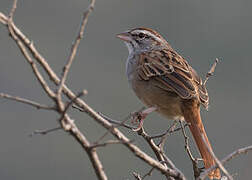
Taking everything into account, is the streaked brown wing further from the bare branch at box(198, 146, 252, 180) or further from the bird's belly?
the bare branch at box(198, 146, 252, 180)

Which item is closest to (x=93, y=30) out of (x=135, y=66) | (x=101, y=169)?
Result: (x=135, y=66)

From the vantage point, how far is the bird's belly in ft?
21.1

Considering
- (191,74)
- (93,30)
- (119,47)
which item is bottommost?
(191,74)

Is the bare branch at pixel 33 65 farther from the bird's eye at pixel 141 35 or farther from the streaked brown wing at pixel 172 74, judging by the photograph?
the bird's eye at pixel 141 35

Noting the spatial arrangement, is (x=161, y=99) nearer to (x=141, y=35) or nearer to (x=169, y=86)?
(x=169, y=86)

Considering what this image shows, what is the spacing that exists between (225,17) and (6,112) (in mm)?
19081

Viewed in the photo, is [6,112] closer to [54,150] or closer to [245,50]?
[54,150]

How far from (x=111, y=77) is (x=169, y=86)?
33.6 meters

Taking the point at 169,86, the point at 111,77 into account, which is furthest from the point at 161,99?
the point at 111,77

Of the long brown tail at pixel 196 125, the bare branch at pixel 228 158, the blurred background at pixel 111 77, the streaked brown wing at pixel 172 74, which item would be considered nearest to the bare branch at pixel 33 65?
the bare branch at pixel 228 158

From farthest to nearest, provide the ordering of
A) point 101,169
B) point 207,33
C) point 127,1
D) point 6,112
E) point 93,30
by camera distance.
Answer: point 127,1 < point 93,30 < point 207,33 < point 6,112 < point 101,169

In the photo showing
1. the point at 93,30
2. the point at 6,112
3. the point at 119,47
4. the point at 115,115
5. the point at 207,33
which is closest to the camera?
the point at 115,115

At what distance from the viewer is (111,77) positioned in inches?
1575

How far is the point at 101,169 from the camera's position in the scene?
3752 mm
